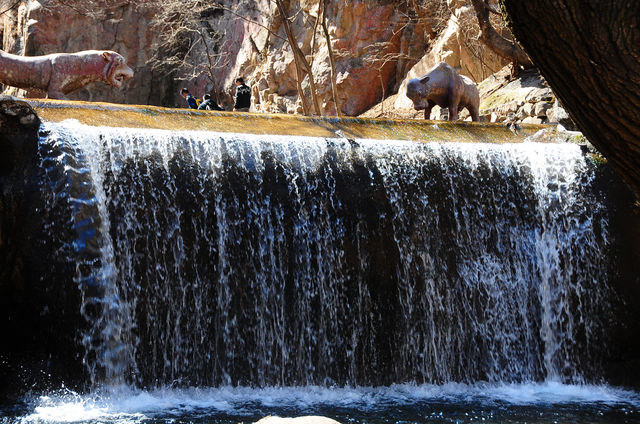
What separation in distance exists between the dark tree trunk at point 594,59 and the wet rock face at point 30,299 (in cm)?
542

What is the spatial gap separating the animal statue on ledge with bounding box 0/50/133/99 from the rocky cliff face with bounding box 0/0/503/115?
31.2 feet

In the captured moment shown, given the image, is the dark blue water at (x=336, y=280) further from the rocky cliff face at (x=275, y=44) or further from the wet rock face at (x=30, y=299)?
the rocky cliff face at (x=275, y=44)

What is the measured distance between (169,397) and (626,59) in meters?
5.66

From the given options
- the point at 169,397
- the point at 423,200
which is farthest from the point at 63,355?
the point at 423,200

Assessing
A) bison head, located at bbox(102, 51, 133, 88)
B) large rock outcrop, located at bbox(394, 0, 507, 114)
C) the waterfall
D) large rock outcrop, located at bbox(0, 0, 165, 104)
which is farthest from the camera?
large rock outcrop, located at bbox(0, 0, 165, 104)

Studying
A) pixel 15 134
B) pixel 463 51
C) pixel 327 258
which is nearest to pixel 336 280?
pixel 327 258

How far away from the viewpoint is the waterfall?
7863 millimetres

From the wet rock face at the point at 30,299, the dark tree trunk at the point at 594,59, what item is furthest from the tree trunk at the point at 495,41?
the dark tree trunk at the point at 594,59

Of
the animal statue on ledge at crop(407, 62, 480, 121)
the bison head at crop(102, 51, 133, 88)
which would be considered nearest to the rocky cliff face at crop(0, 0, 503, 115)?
the animal statue on ledge at crop(407, 62, 480, 121)

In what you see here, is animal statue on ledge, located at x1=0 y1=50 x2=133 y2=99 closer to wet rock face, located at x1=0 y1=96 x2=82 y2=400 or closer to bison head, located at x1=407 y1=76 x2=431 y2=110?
wet rock face, located at x1=0 y1=96 x2=82 y2=400

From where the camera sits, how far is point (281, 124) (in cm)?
1020

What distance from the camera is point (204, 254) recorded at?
8125 mm

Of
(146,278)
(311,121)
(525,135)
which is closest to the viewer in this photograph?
(146,278)

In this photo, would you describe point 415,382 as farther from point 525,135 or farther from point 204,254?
point 525,135
